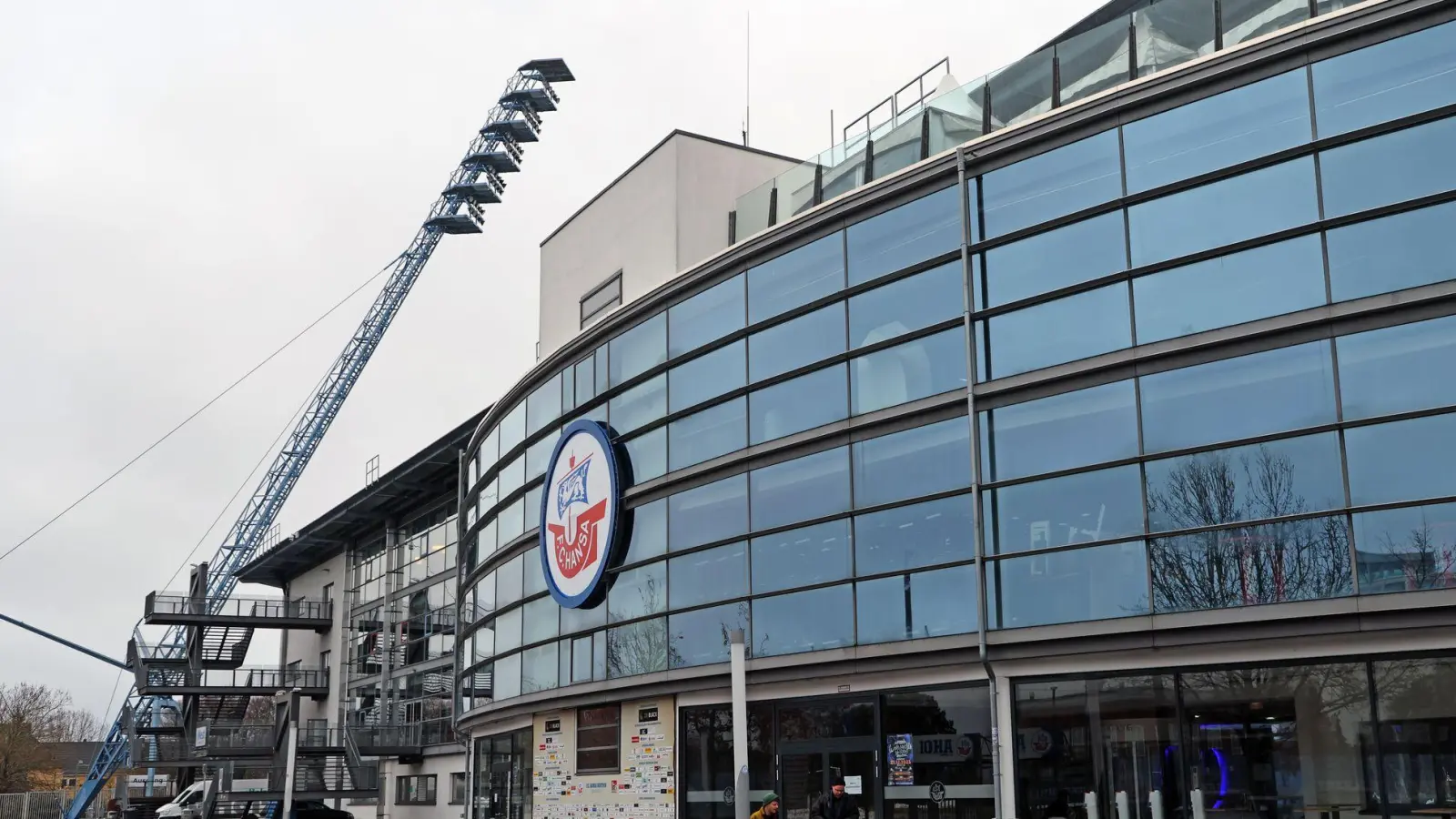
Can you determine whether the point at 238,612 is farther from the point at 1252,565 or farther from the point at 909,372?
the point at 1252,565

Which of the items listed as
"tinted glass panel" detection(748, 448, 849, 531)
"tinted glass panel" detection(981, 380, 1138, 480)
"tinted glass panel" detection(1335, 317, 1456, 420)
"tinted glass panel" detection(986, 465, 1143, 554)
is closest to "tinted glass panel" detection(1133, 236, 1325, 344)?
Answer: "tinted glass panel" detection(1335, 317, 1456, 420)

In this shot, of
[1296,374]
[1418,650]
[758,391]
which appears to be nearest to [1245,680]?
[1418,650]

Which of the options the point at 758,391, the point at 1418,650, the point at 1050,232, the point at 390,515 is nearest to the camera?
the point at 1418,650

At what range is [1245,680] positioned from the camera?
54.6 feet

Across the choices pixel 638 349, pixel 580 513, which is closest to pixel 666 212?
pixel 638 349

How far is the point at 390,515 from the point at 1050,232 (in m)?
39.0

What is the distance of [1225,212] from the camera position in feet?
57.8

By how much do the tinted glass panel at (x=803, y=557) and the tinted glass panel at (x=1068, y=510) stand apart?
9.93 ft

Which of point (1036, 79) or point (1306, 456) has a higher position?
point (1036, 79)

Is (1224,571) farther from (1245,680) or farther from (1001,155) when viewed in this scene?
(1001,155)

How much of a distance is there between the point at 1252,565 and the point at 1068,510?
258cm

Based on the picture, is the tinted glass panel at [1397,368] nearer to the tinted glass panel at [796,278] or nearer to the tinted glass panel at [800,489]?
the tinted glass panel at [800,489]

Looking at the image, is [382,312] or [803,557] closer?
[803,557]

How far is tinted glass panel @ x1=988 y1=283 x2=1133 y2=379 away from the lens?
18453 millimetres
